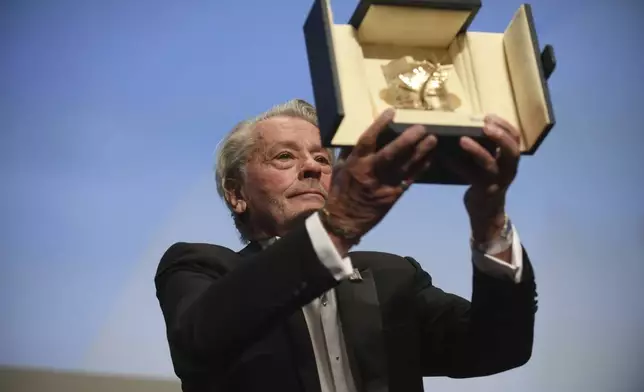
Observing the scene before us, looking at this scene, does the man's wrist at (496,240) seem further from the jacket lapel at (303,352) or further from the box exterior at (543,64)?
the jacket lapel at (303,352)

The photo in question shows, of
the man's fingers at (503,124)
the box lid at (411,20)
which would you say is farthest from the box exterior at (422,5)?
the man's fingers at (503,124)

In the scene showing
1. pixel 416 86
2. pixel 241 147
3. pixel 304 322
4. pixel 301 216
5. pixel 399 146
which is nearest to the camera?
pixel 399 146

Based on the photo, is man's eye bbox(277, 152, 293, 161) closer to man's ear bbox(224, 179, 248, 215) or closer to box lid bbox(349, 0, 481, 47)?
man's ear bbox(224, 179, 248, 215)

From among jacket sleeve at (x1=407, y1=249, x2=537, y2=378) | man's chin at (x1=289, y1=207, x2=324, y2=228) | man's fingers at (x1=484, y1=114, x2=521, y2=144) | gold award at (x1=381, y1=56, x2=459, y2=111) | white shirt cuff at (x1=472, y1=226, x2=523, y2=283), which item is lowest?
jacket sleeve at (x1=407, y1=249, x2=537, y2=378)

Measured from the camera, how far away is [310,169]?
3.88 feet

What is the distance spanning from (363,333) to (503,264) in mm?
209

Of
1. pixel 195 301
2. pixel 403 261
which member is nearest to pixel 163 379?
pixel 403 261

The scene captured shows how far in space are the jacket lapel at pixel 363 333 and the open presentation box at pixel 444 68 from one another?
0.76 feet

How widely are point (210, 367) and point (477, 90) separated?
1.52 feet

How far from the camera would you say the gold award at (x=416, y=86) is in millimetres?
917

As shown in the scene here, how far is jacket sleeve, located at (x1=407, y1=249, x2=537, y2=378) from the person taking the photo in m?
1.02

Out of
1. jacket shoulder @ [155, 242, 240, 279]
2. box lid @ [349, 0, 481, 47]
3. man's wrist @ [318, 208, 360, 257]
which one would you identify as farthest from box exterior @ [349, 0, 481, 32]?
jacket shoulder @ [155, 242, 240, 279]

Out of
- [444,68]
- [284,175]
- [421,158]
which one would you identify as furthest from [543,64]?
[284,175]

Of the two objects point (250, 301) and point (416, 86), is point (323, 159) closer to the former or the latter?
point (416, 86)
